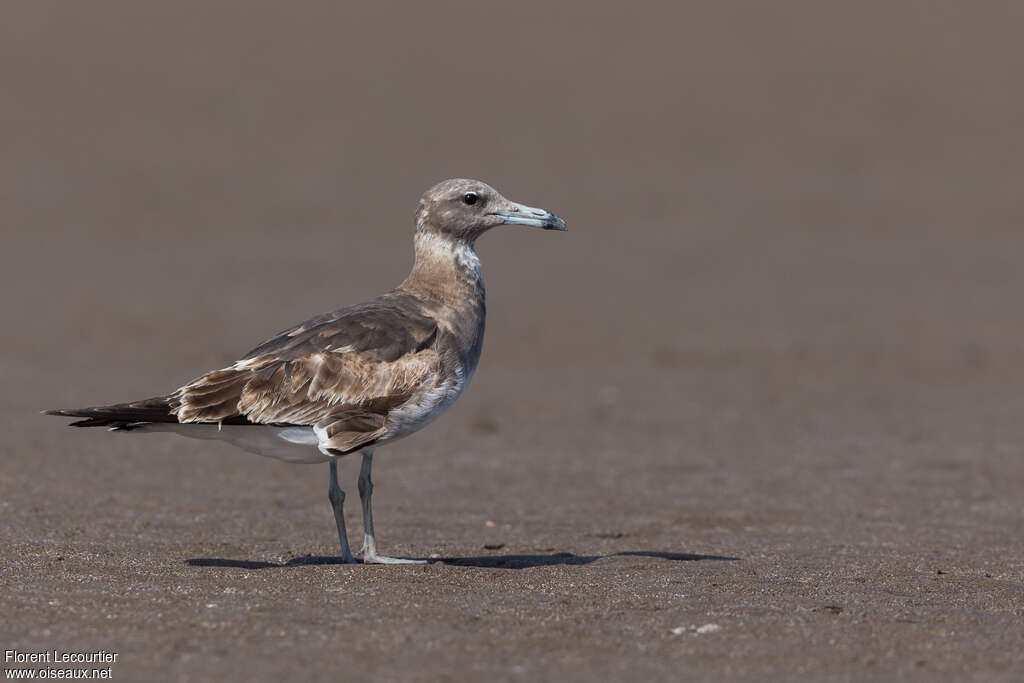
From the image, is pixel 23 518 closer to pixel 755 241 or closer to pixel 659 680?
pixel 659 680

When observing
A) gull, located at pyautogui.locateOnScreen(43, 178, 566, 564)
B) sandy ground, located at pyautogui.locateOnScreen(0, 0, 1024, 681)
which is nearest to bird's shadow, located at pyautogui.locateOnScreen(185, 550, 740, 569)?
sandy ground, located at pyautogui.locateOnScreen(0, 0, 1024, 681)

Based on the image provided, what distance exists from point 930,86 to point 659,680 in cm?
2523

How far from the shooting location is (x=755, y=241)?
79.6 ft

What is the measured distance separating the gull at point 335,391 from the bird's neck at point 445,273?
0.51 feet

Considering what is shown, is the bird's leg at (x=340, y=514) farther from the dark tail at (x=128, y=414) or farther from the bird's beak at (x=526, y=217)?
the bird's beak at (x=526, y=217)

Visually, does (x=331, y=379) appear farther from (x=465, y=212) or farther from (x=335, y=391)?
(x=465, y=212)

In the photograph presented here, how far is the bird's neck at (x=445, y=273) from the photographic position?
10.0m

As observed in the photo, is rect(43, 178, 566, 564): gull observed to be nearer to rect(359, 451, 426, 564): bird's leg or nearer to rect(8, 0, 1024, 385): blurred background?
rect(359, 451, 426, 564): bird's leg

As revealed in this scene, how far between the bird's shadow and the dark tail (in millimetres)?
957

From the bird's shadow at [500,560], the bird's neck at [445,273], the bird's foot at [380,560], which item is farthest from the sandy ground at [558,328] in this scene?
the bird's neck at [445,273]

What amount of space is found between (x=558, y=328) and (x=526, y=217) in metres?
9.94

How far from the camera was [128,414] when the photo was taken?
8781mm

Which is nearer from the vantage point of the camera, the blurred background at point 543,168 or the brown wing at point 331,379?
the brown wing at point 331,379

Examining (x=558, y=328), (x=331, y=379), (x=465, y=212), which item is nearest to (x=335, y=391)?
(x=331, y=379)
